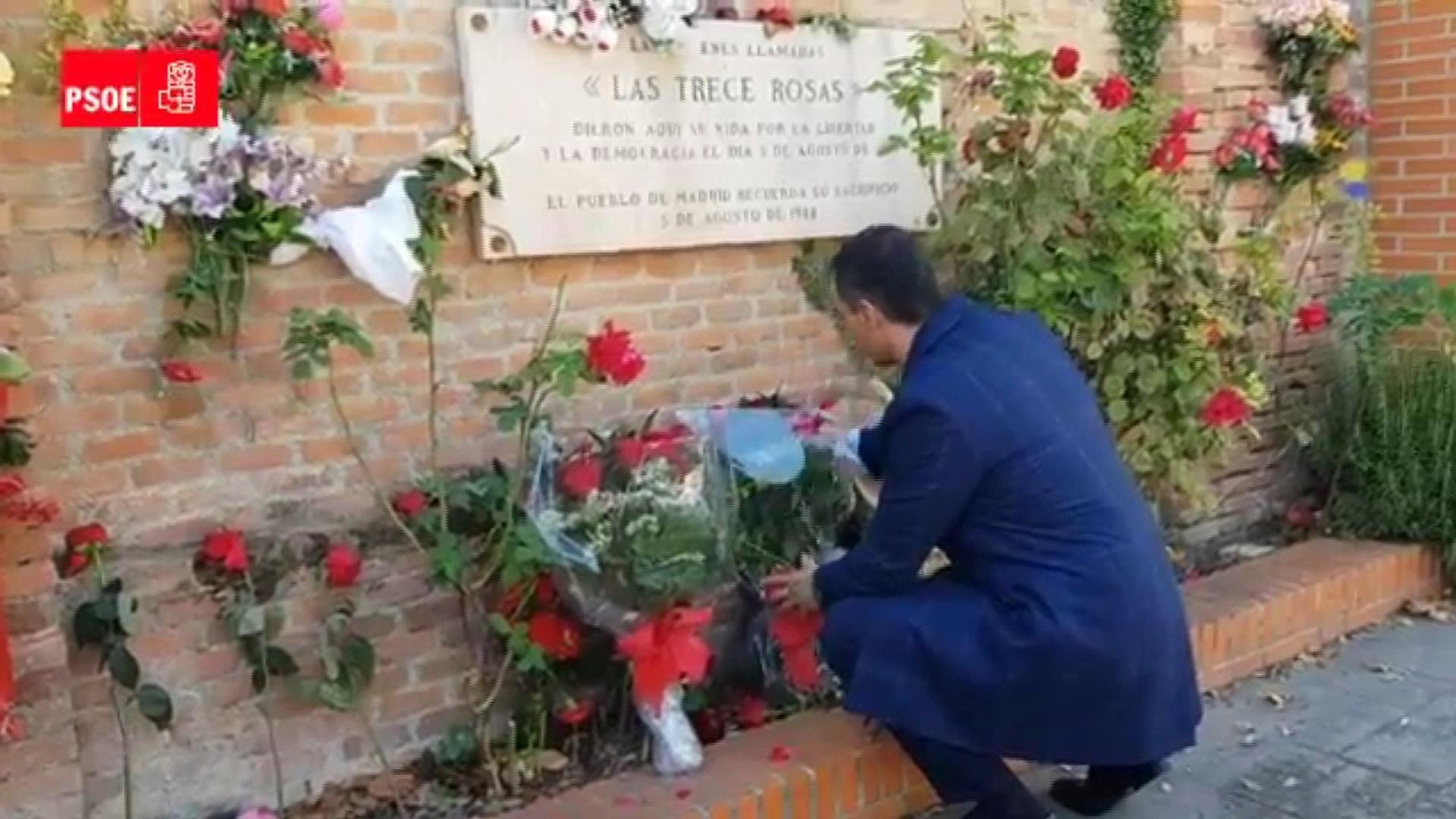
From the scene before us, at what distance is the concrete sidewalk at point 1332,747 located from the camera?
3318mm

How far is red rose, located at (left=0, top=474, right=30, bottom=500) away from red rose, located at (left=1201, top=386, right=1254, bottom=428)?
9.86 ft

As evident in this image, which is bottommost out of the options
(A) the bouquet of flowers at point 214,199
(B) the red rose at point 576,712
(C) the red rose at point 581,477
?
(B) the red rose at point 576,712

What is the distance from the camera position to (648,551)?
9.62 ft

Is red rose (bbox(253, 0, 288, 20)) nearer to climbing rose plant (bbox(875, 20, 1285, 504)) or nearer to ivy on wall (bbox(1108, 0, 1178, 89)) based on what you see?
climbing rose plant (bbox(875, 20, 1285, 504))

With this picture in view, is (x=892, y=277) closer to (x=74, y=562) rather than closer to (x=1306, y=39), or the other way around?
(x=74, y=562)

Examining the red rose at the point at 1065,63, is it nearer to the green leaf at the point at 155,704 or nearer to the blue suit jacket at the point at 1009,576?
the blue suit jacket at the point at 1009,576

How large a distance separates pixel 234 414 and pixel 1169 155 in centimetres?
267

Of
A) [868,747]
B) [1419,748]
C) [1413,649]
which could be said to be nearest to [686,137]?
[868,747]

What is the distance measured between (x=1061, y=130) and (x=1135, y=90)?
0.74 metres

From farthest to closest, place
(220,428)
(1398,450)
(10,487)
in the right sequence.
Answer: (1398,450)
(220,428)
(10,487)

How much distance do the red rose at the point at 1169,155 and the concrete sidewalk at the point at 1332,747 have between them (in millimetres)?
1512

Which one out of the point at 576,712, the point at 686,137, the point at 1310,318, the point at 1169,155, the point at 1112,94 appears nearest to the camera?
the point at 576,712

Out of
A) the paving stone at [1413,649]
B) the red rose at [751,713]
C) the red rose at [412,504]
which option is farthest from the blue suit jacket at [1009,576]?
the paving stone at [1413,649]

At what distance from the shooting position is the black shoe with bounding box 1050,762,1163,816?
321 centimetres
